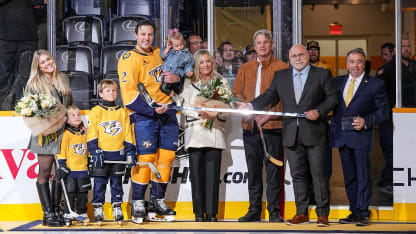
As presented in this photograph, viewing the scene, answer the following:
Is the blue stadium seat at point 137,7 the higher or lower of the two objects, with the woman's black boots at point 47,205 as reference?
higher

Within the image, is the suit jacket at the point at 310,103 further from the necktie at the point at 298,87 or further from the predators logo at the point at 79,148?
the predators logo at the point at 79,148

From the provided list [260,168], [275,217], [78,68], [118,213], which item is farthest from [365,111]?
[78,68]

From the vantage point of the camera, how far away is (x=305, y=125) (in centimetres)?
628

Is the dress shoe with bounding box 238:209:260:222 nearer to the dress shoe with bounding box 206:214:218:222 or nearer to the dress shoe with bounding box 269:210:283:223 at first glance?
the dress shoe with bounding box 269:210:283:223

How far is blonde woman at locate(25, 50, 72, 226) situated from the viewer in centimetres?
642

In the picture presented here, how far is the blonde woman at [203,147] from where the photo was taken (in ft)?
21.5

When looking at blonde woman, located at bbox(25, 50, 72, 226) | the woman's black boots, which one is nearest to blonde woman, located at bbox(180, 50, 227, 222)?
blonde woman, located at bbox(25, 50, 72, 226)

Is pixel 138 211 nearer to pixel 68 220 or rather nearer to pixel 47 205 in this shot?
pixel 68 220

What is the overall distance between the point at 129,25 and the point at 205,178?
5.67 feet

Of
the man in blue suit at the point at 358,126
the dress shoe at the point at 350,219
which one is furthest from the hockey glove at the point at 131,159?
the dress shoe at the point at 350,219

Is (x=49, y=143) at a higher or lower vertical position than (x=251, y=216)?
higher

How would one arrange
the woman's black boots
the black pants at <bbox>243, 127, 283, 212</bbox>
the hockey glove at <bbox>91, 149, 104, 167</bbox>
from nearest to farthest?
the hockey glove at <bbox>91, 149, 104, 167</bbox> < the woman's black boots < the black pants at <bbox>243, 127, 283, 212</bbox>

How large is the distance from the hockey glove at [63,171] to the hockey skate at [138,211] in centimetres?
67

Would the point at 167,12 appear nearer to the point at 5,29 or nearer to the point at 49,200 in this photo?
the point at 5,29
